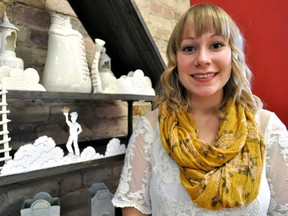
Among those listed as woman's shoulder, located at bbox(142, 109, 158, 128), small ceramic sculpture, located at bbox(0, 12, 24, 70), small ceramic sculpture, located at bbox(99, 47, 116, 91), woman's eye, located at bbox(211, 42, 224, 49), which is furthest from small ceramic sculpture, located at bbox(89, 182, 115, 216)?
woman's eye, located at bbox(211, 42, 224, 49)

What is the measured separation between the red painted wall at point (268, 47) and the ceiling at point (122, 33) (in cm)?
92

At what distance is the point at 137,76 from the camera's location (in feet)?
4.10

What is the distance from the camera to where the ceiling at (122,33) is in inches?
46.2

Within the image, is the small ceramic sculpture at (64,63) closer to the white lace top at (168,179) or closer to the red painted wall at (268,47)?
the white lace top at (168,179)

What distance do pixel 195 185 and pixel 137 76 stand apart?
52 centimetres

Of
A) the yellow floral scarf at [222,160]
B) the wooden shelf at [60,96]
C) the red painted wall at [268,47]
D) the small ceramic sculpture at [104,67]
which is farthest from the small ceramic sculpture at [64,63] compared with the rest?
the red painted wall at [268,47]

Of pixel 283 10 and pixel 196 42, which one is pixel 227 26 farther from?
pixel 283 10

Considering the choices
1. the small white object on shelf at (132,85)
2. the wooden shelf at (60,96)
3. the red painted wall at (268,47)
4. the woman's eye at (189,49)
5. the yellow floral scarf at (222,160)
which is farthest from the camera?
the red painted wall at (268,47)

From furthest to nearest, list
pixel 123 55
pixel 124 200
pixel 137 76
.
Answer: pixel 123 55, pixel 137 76, pixel 124 200

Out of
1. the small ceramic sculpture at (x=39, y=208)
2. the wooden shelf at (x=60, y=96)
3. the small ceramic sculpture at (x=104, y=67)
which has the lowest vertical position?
the small ceramic sculpture at (x=39, y=208)

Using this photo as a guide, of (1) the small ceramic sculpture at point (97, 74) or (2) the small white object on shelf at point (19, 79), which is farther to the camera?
(1) the small ceramic sculpture at point (97, 74)

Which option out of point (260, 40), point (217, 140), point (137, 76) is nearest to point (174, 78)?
point (137, 76)

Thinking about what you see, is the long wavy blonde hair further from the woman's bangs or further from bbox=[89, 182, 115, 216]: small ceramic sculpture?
bbox=[89, 182, 115, 216]: small ceramic sculpture

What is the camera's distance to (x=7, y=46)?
0.95 metres
